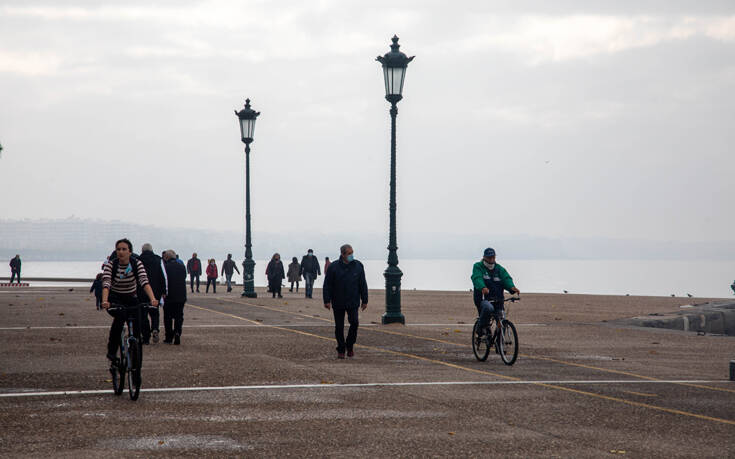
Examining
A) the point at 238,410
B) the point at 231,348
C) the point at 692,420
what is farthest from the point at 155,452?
the point at 231,348

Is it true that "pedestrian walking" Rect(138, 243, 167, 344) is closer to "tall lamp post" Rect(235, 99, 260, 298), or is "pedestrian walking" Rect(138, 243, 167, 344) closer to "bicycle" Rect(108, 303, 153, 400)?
"bicycle" Rect(108, 303, 153, 400)

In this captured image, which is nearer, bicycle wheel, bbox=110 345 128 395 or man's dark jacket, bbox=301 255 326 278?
bicycle wheel, bbox=110 345 128 395

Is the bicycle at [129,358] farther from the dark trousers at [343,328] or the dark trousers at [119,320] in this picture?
the dark trousers at [343,328]

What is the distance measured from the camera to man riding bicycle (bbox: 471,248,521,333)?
14.0m

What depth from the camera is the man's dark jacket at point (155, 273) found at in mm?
15898

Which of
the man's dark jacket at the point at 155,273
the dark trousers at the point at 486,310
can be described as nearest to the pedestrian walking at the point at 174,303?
the man's dark jacket at the point at 155,273

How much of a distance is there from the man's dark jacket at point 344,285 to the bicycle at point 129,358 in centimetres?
489

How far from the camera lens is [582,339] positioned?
18.5 m

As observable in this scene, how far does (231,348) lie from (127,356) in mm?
5787

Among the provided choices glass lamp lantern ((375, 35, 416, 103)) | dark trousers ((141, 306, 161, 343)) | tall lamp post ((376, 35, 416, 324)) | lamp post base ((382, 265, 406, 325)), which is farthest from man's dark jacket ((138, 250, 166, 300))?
glass lamp lantern ((375, 35, 416, 103))

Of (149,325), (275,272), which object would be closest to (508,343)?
(149,325)

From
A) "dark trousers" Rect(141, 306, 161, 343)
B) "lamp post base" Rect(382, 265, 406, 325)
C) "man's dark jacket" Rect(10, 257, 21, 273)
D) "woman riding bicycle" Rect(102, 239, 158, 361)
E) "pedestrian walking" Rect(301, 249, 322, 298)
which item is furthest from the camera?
"man's dark jacket" Rect(10, 257, 21, 273)

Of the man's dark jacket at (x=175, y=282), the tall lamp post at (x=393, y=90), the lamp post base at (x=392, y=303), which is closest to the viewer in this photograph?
the man's dark jacket at (x=175, y=282)

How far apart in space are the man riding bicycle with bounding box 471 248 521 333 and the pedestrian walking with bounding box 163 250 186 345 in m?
5.59
